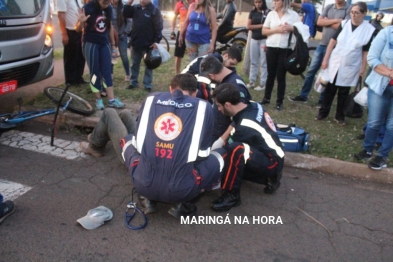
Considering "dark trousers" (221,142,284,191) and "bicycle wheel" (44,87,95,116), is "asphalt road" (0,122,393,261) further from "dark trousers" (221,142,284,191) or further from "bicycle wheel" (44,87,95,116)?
"bicycle wheel" (44,87,95,116)

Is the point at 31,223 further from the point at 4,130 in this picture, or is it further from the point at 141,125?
the point at 4,130

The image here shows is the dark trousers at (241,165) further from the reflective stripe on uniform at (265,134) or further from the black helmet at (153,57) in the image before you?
the black helmet at (153,57)

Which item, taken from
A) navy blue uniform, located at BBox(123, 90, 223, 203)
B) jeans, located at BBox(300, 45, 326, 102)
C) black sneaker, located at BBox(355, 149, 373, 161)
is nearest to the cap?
navy blue uniform, located at BBox(123, 90, 223, 203)

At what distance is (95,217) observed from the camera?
9.52 feet

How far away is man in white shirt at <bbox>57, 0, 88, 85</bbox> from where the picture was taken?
5.60 m

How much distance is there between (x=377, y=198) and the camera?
11.9 ft

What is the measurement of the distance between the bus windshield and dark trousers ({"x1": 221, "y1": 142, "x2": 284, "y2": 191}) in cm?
350

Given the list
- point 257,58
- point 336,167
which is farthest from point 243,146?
point 257,58

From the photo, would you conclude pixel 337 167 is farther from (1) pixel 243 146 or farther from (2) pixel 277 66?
(2) pixel 277 66

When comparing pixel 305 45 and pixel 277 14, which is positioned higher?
pixel 277 14

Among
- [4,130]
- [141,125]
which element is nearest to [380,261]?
[141,125]

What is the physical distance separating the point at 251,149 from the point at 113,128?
1.44m

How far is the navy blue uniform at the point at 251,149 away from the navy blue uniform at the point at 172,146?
0.40 meters

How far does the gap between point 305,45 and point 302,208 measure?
2.75m
